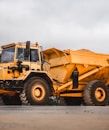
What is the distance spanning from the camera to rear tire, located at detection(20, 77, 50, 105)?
17.4 m

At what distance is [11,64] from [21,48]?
101 centimetres

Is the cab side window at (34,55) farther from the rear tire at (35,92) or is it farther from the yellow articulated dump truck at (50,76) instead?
the rear tire at (35,92)

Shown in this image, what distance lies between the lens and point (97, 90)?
→ 19.8m

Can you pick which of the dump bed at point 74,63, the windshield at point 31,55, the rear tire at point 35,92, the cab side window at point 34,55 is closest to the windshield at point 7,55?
the windshield at point 31,55

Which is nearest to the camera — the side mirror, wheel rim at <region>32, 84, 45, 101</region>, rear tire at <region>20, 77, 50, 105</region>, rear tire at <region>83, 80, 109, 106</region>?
rear tire at <region>20, 77, 50, 105</region>

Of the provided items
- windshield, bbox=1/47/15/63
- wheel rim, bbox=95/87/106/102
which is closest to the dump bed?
wheel rim, bbox=95/87/106/102

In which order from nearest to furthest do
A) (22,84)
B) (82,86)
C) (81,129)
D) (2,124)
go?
(81,129) < (2,124) < (22,84) < (82,86)

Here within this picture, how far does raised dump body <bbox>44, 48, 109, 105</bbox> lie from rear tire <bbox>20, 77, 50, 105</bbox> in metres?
1.15

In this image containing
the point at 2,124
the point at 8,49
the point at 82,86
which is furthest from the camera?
the point at 82,86

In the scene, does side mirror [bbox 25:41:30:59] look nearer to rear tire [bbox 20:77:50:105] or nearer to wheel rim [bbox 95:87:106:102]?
rear tire [bbox 20:77:50:105]

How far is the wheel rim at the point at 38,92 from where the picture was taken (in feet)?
58.0

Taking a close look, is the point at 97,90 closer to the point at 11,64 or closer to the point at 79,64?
→ the point at 79,64

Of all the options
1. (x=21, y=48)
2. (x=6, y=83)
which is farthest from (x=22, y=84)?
(x=21, y=48)

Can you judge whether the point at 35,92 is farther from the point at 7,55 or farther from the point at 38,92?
the point at 7,55
